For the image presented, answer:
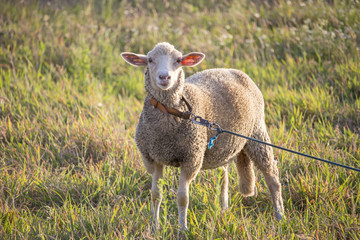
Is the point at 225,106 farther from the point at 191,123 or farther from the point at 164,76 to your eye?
the point at 164,76

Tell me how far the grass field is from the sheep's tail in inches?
4.8

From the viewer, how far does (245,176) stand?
3.29 m

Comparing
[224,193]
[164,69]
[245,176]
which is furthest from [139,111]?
[164,69]

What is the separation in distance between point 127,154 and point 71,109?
4.52 feet

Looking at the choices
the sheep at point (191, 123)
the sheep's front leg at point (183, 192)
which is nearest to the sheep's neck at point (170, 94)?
the sheep at point (191, 123)

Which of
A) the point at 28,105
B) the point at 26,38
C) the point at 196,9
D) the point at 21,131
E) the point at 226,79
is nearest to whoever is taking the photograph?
the point at 226,79

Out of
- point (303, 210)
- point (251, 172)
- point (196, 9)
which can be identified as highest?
point (196, 9)

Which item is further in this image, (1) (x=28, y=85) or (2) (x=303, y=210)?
(1) (x=28, y=85)

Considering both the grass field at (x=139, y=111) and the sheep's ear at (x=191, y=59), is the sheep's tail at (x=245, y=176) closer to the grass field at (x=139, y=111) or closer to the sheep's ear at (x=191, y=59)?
the grass field at (x=139, y=111)

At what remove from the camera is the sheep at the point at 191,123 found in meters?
2.71

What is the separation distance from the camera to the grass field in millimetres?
2842

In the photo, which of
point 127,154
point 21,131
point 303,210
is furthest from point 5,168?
point 303,210

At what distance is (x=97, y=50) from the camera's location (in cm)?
643

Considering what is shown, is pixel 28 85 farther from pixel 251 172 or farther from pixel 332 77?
pixel 332 77
